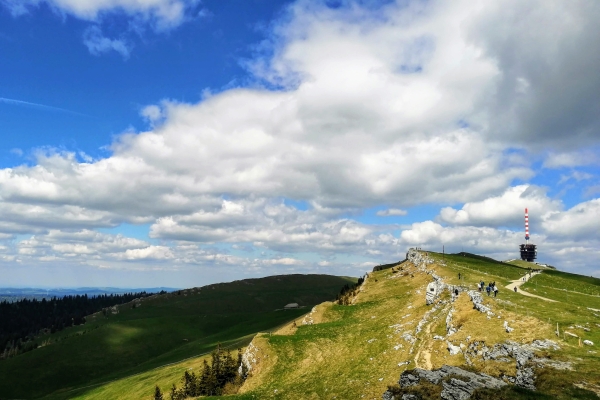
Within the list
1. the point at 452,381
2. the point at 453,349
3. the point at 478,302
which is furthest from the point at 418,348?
the point at 452,381

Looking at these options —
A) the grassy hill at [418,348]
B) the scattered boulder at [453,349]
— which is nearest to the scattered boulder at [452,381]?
the grassy hill at [418,348]

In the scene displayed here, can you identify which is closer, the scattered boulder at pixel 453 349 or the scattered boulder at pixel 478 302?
the scattered boulder at pixel 453 349

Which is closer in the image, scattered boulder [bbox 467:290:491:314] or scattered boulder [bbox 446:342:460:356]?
scattered boulder [bbox 446:342:460:356]

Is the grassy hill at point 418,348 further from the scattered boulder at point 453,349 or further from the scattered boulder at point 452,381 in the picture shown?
the scattered boulder at point 452,381

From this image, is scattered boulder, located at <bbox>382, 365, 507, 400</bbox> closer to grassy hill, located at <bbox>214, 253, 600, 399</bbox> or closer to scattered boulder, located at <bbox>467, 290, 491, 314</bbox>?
grassy hill, located at <bbox>214, 253, 600, 399</bbox>

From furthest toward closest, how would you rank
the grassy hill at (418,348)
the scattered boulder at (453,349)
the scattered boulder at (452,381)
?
the scattered boulder at (453,349) → the grassy hill at (418,348) → the scattered boulder at (452,381)

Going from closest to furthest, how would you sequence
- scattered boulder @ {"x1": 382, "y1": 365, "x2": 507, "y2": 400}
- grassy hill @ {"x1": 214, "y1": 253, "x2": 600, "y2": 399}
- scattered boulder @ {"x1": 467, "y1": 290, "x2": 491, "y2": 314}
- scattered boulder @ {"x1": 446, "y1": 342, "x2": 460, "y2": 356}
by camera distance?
scattered boulder @ {"x1": 382, "y1": 365, "x2": 507, "y2": 400} → grassy hill @ {"x1": 214, "y1": 253, "x2": 600, "y2": 399} → scattered boulder @ {"x1": 446, "y1": 342, "x2": 460, "y2": 356} → scattered boulder @ {"x1": 467, "y1": 290, "x2": 491, "y2": 314}

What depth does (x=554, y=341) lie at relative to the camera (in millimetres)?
35281

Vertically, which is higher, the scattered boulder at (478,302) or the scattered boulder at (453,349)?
the scattered boulder at (478,302)

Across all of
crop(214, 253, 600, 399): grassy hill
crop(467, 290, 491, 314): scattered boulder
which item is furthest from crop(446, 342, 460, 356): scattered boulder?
crop(467, 290, 491, 314): scattered boulder

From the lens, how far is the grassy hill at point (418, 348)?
99.7ft

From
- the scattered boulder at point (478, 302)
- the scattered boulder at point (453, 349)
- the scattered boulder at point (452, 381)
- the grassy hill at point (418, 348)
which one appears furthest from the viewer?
the scattered boulder at point (478, 302)

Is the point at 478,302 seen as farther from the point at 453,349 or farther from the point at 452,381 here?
the point at 452,381

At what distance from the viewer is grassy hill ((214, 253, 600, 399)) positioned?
30375 millimetres
